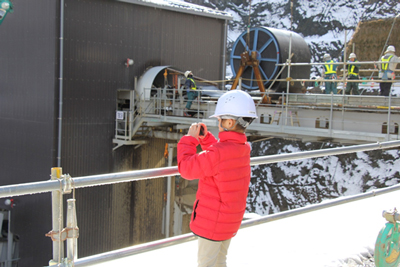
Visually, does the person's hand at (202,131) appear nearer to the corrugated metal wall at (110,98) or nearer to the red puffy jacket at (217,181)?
the red puffy jacket at (217,181)

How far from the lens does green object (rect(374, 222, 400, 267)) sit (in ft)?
11.2

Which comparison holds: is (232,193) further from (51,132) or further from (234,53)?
(234,53)

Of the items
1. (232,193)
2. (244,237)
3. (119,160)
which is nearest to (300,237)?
(244,237)

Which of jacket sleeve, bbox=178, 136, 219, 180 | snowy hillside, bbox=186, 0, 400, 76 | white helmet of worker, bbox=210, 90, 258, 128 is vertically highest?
snowy hillside, bbox=186, 0, 400, 76

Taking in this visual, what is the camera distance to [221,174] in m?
2.73

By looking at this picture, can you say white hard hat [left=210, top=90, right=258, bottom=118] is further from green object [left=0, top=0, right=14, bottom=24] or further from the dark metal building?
green object [left=0, top=0, right=14, bottom=24]

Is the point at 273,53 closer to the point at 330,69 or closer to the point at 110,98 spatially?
the point at 330,69

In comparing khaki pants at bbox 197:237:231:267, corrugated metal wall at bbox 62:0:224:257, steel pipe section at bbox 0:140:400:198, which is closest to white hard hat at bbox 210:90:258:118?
steel pipe section at bbox 0:140:400:198

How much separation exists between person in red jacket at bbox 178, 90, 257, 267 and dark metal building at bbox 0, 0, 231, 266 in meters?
12.3

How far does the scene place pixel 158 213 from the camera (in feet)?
56.9

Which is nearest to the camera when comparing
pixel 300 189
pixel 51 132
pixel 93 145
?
pixel 51 132

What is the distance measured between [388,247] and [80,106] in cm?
1292

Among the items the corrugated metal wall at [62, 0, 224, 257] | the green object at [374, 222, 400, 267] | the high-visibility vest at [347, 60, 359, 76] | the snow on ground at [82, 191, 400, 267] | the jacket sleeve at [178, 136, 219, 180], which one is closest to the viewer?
the jacket sleeve at [178, 136, 219, 180]

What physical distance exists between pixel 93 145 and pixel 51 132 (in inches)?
66.3
